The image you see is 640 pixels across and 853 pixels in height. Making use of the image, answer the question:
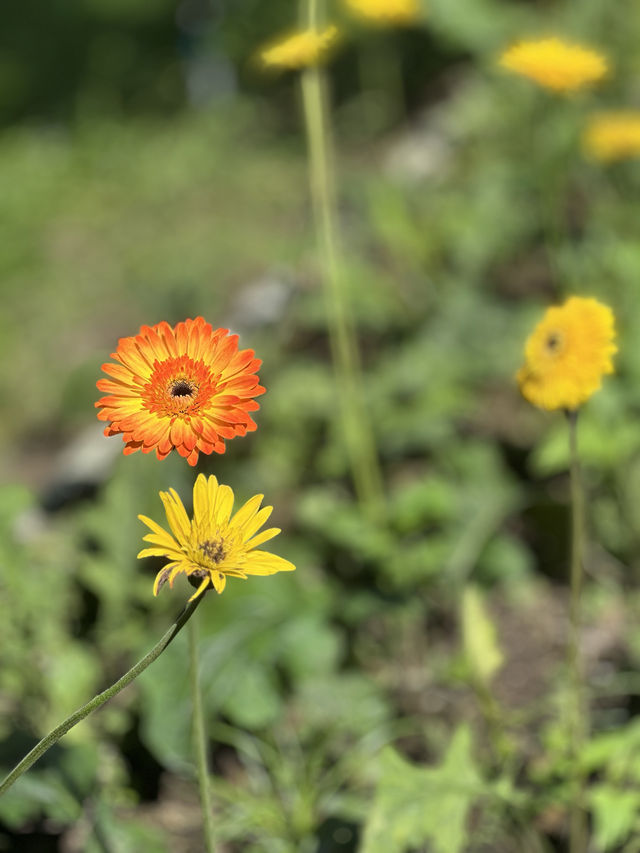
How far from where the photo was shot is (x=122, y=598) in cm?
204

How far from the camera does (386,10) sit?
2.78 meters

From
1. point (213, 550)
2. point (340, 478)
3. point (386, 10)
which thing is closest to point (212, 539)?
point (213, 550)

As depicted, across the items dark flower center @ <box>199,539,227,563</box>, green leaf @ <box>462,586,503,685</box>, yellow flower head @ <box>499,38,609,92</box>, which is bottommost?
green leaf @ <box>462,586,503,685</box>

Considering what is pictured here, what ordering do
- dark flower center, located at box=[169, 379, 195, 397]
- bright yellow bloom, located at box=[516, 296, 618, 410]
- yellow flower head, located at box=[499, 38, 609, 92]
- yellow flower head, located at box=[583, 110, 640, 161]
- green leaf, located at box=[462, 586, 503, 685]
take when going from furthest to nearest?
1. yellow flower head, located at box=[583, 110, 640, 161]
2. yellow flower head, located at box=[499, 38, 609, 92]
3. green leaf, located at box=[462, 586, 503, 685]
4. bright yellow bloom, located at box=[516, 296, 618, 410]
5. dark flower center, located at box=[169, 379, 195, 397]

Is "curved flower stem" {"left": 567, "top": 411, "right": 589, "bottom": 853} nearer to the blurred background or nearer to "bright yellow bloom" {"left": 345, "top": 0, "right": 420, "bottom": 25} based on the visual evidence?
the blurred background

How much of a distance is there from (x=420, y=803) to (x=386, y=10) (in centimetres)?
220

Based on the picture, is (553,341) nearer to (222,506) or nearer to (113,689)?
(222,506)

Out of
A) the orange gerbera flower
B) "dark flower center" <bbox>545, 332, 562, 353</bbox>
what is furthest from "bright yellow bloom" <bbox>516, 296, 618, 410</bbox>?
the orange gerbera flower

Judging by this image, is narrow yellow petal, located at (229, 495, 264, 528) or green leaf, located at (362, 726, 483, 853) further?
green leaf, located at (362, 726, 483, 853)

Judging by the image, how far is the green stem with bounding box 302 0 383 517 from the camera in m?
1.79

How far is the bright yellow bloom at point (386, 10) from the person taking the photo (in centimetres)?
278

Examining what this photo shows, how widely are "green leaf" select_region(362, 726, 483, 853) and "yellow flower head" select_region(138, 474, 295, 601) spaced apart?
67 cm

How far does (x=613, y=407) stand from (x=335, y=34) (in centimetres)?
108

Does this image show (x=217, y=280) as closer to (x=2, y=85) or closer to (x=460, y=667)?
(x=460, y=667)
